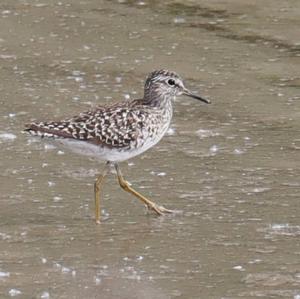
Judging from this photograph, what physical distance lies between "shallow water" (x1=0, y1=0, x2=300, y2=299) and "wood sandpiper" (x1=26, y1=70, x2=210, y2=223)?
24 centimetres

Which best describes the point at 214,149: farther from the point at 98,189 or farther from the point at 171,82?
the point at 98,189

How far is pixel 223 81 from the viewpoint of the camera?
1138cm

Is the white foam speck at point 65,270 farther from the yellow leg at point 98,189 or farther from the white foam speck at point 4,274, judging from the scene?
the yellow leg at point 98,189

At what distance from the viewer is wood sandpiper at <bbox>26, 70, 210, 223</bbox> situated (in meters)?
8.34

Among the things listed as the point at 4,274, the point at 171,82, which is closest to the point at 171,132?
the point at 171,82

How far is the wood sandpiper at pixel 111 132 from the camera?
27.4 ft

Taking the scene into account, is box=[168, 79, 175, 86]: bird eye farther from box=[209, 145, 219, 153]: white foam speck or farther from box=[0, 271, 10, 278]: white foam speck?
box=[0, 271, 10, 278]: white foam speck

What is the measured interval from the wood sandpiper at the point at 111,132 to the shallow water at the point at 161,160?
24cm

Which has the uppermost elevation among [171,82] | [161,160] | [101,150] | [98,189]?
[171,82]

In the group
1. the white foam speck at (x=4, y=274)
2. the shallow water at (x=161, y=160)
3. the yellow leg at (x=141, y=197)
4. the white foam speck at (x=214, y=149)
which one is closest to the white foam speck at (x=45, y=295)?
the shallow water at (x=161, y=160)

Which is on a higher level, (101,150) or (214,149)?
(101,150)

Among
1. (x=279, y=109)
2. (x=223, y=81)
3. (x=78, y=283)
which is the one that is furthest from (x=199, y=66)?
(x=78, y=283)

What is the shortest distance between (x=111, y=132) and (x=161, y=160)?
3.59ft

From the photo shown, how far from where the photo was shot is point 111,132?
8.44 m
